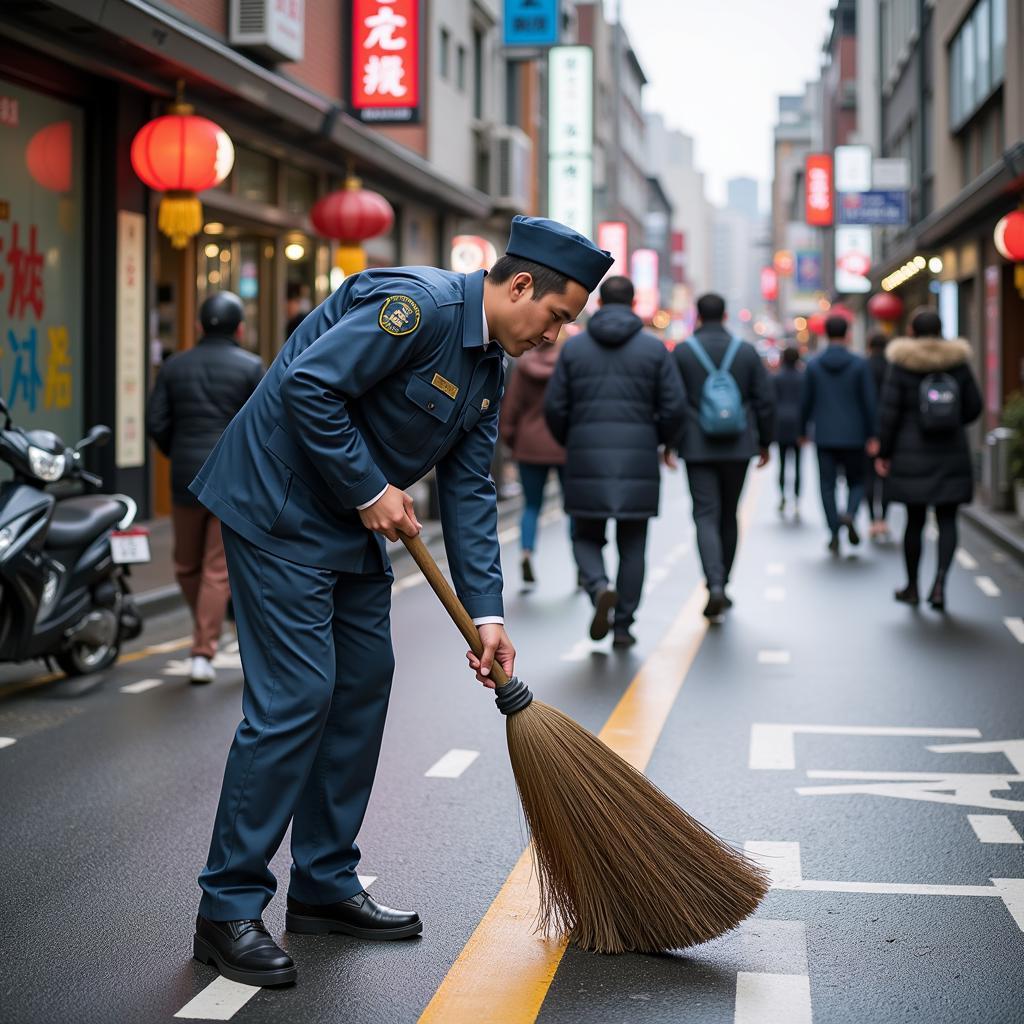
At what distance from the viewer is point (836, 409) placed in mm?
14305

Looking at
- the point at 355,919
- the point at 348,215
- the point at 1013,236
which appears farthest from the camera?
the point at 1013,236

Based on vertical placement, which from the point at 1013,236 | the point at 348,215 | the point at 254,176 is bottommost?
the point at 1013,236

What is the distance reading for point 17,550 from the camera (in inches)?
284

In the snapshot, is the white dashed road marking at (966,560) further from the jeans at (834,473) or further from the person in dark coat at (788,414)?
the person in dark coat at (788,414)

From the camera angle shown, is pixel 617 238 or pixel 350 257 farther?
pixel 617 238

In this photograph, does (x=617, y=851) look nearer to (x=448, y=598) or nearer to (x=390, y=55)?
(x=448, y=598)

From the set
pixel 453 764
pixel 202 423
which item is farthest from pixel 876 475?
pixel 453 764

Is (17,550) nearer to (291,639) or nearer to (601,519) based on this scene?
(601,519)

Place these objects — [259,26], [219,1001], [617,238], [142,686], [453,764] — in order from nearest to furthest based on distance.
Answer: [219,1001] < [453,764] < [142,686] < [259,26] < [617,238]

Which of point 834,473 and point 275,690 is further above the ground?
point 834,473

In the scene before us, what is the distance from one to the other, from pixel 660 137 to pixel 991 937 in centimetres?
17253

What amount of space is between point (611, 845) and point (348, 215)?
13350 millimetres

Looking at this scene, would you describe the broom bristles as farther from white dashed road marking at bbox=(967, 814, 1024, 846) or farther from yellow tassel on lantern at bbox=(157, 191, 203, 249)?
yellow tassel on lantern at bbox=(157, 191, 203, 249)

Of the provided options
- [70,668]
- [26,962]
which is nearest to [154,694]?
[70,668]
